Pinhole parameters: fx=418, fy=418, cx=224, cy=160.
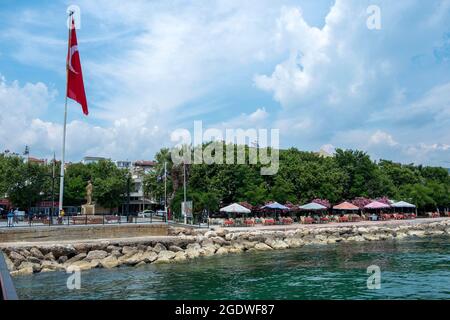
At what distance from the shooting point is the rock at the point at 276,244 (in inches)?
1314

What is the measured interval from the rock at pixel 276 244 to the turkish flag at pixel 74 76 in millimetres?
18742

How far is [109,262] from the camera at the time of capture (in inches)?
992

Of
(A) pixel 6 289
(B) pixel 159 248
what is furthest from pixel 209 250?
(A) pixel 6 289

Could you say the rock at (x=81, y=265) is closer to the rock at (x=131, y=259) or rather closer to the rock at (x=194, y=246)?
the rock at (x=131, y=259)

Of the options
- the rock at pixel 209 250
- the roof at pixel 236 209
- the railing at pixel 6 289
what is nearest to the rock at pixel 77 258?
the rock at pixel 209 250

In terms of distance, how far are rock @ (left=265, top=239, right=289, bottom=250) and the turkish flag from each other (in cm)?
1874

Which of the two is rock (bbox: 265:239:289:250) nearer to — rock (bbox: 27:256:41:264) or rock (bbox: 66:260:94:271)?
rock (bbox: 66:260:94:271)

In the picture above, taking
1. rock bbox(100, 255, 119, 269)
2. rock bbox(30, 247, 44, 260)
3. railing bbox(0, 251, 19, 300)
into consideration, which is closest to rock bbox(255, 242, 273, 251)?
rock bbox(100, 255, 119, 269)

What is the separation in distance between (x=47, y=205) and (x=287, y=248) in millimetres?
46484

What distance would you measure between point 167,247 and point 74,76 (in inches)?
664

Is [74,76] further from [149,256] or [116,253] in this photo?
[149,256]

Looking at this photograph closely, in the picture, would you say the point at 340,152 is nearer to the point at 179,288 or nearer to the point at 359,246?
the point at 359,246

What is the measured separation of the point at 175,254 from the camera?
28047 mm
